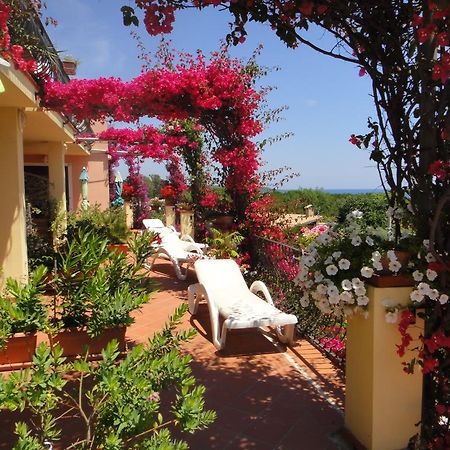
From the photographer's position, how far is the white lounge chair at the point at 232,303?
434cm

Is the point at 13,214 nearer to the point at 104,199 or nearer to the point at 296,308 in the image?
the point at 296,308

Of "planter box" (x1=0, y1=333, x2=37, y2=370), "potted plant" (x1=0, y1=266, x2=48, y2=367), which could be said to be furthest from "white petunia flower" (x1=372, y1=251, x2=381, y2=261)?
"planter box" (x1=0, y1=333, x2=37, y2=370)

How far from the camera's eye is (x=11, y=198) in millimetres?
5762

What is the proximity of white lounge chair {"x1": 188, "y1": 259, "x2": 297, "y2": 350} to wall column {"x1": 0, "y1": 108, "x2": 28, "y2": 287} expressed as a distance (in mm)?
2315

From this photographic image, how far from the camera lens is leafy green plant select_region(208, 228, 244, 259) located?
7.05 m

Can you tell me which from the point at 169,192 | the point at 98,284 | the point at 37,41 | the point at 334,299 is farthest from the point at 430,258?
the point at 169,192

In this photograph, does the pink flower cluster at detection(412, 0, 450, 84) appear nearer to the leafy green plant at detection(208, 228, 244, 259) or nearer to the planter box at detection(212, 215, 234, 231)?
the leafy green plant at detection(208, 228, 244, 259)

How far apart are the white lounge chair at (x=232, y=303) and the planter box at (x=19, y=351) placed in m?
1.79

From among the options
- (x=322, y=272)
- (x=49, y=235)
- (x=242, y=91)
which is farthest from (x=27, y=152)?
(x=322, y=272)

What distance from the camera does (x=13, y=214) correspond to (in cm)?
577

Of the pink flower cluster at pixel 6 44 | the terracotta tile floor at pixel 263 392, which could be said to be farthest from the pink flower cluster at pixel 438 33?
the pink flower cluster at pixel 6 44

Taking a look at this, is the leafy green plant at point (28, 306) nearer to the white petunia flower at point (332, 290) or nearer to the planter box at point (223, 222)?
the white petunia flower at point (332, 290)

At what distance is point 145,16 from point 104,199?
48.9 ft

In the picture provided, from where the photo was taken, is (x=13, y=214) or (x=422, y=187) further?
(x=13, y=214)
